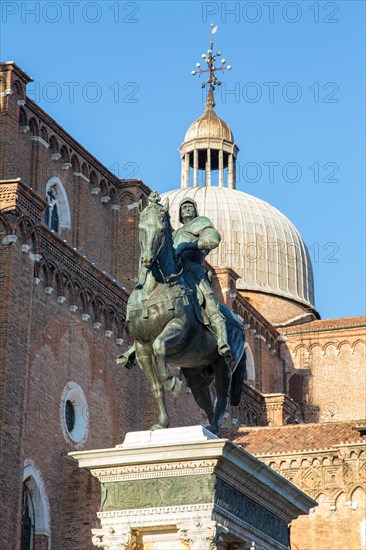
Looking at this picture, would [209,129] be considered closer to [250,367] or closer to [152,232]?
[250,367]

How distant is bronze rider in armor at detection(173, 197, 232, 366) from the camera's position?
10.2m

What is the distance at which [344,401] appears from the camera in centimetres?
3912

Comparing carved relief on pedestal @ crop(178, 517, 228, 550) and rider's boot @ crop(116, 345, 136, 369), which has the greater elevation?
rider's boot @ crop(116, 345, 136, 369)

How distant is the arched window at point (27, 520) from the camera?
21.5m

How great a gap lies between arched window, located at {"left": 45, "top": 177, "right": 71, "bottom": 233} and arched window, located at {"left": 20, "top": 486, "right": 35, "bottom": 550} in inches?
296

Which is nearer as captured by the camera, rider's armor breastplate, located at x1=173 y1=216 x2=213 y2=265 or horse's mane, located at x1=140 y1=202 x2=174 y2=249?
horse's mane, located at x1=140 y1=202 x2=174 y2=249

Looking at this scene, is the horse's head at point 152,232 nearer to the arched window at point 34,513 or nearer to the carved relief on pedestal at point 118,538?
the carved relief on pedestal at point 118,538

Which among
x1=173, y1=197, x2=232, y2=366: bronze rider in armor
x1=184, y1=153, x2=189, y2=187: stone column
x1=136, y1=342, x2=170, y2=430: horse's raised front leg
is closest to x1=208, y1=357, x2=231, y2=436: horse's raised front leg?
x1=173, y1=197, x2=232, y2=366: bronze rider in armor

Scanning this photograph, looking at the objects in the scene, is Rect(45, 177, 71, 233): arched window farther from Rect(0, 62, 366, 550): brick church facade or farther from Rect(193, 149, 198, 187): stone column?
Rect(193, 149, 198, 187): stone column

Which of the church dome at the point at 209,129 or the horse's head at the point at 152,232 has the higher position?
the church dome at the point at 209,129

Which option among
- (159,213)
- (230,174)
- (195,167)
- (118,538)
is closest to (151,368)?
(159,213)

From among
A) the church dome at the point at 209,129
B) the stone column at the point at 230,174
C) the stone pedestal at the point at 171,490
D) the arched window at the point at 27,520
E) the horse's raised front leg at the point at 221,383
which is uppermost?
the church dome at the point at 209,129

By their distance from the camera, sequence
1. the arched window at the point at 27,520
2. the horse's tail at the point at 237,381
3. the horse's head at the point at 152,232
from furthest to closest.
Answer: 1. the arched window at the point at 27,520
2. the horse's tail at the point at 237,381
3. the horse's head at the point at 152,232

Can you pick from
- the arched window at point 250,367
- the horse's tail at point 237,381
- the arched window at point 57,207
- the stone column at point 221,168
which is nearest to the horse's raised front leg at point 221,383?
the horse's tail at point 237,381
